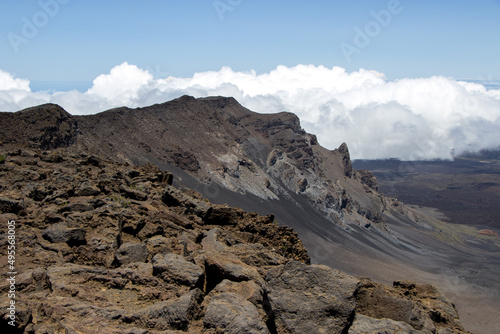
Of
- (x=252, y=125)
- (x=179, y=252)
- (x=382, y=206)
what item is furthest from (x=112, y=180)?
(x=382, y=206)

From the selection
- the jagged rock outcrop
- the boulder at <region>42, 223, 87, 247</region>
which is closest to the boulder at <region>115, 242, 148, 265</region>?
the boulder at <region>42, 223, 87, 247</region>

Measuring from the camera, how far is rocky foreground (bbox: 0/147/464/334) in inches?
191

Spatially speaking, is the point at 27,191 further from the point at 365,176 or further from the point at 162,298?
the point at 365,176

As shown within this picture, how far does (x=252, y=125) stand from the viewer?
94.9m

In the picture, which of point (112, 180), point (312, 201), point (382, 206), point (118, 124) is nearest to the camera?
point (112, 180)

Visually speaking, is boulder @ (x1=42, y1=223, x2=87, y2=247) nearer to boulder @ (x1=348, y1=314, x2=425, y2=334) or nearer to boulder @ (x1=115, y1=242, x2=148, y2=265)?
boulder @ (x1=115, y1=242, x2=148, y2=265)

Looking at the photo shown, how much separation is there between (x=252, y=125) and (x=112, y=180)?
83.9m

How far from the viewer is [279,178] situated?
78.2m

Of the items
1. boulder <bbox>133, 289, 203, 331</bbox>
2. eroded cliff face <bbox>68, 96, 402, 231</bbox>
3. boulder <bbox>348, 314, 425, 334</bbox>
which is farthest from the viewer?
eroded cliff face <bbox>68, 96, 402, 231</bbox>

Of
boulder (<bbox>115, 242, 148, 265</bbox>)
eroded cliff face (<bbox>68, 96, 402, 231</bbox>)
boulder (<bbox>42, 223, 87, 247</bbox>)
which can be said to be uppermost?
eroded cliff face (<bbox>68, 96, 402, 231</bbox>)

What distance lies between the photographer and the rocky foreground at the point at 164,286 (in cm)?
484

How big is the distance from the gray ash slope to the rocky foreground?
3350 cm

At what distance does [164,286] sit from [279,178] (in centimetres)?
7272

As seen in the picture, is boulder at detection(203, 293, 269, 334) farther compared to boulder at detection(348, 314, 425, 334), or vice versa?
boulder at detection(348, 314, 425, 334)
